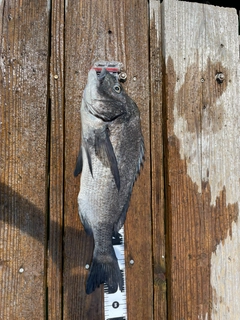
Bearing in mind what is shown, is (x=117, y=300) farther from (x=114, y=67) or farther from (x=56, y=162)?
(x=114, y=67)

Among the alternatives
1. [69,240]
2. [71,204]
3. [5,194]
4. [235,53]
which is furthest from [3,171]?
[235,53]

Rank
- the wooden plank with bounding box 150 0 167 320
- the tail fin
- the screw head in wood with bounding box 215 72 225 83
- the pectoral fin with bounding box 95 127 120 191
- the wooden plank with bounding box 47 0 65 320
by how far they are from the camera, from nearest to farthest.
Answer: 1. the pectoral fin with bounding box 95 127 120 191
2. the tail fin
3. the wooden plank with bounding box 47 0 65 320
4. the wooden plank with bounding box 150 0 167 320
5. the screw head in wood with bounding box 215 72 225 83

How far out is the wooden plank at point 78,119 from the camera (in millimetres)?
1996

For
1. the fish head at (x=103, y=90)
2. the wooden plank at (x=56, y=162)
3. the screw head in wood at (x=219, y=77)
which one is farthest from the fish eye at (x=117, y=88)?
the screw head in wood at (x=219, y=77)

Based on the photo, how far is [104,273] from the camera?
6.11ft

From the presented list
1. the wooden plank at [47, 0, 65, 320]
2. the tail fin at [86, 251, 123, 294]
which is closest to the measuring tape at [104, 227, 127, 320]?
the tail fin at [86, 251, 123, 294]

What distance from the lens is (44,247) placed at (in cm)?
196

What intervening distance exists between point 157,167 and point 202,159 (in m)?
0.34

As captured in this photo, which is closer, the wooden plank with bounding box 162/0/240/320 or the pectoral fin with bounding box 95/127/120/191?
the pectoral fin with bounding box 95/127/120/191

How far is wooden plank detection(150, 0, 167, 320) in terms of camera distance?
2.12 meters

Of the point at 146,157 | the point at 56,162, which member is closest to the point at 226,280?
the point at 146,157

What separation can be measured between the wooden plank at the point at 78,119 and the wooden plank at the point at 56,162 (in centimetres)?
4

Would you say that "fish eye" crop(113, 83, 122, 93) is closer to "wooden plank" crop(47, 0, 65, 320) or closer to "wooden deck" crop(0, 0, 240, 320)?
"wooden deck" crop(0, 0, 240, 320)

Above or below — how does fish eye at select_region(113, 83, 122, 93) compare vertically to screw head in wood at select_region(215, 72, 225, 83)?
below
